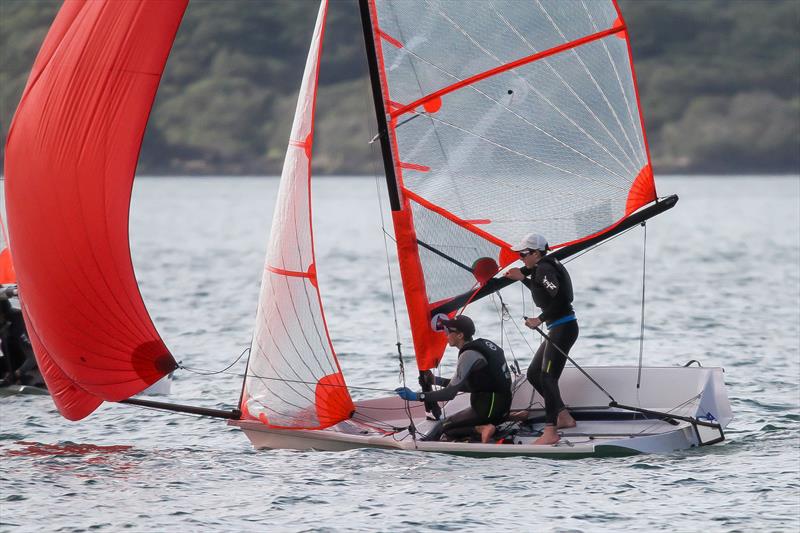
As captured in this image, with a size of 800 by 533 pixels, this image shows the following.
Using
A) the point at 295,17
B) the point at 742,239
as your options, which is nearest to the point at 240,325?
the point at 742,239

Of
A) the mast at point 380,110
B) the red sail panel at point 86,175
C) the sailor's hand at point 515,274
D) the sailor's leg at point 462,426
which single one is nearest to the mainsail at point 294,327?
the mast at point 380,110

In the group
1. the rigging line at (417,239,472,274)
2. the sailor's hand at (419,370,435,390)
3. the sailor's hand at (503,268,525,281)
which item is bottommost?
the sailor's hand at (419,370,435,390)

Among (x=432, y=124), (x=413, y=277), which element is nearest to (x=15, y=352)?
(x=413, y=277)

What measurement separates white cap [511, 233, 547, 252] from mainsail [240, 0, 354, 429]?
1.78 meters

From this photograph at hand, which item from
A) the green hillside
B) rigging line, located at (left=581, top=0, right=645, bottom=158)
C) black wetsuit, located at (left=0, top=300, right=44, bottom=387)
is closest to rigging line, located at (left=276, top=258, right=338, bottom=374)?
rigging line, located at (left=581, top=0, right=645, bottom=158)

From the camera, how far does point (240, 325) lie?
23.9 metres

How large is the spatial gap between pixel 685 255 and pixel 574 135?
30.5 m

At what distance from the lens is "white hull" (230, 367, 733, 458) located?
417 inches

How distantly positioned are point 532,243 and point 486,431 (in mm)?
1653

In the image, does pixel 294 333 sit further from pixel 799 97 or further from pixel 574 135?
pixel 799 97

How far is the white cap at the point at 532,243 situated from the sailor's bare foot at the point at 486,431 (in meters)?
1.53

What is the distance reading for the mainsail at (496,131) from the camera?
10.9 meters

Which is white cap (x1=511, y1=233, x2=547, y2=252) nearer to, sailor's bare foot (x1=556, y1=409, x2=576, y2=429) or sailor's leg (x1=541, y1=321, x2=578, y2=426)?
sailor's leg (x1=541, y1=321, x2=578, y2=426)

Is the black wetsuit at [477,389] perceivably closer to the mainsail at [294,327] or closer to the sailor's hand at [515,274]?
the sailor's hand at [515,274]
